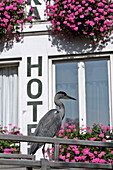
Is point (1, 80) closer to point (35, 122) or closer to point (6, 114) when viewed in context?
point (6, 114)

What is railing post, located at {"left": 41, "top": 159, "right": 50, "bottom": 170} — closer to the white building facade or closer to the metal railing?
the metal railing

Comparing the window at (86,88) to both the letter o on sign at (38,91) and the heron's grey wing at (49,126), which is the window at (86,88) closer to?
the letter o on sign at (38,91)

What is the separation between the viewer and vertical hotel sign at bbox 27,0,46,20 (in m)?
8.57

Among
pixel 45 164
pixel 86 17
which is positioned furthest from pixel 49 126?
pixel 86 17

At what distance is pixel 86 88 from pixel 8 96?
179 centimetres

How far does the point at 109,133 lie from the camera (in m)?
7.62

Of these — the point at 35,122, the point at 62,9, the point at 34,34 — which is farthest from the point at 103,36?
the point at 35,122

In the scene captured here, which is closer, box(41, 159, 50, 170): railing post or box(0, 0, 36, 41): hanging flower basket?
box(41, 159, 50, 170): railing post

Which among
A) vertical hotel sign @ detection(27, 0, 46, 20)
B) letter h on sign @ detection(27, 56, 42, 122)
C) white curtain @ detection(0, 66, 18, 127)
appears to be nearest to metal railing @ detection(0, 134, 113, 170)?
letter h on sign @ detection(27, 56, 42, 122)

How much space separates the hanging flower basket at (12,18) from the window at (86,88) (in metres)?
1.20

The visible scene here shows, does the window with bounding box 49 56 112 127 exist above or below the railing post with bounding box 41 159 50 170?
above

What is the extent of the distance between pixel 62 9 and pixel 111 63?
1.53 meters

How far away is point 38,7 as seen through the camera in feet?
28.3

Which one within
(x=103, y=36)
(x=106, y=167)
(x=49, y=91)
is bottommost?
(x=106, y=167)
